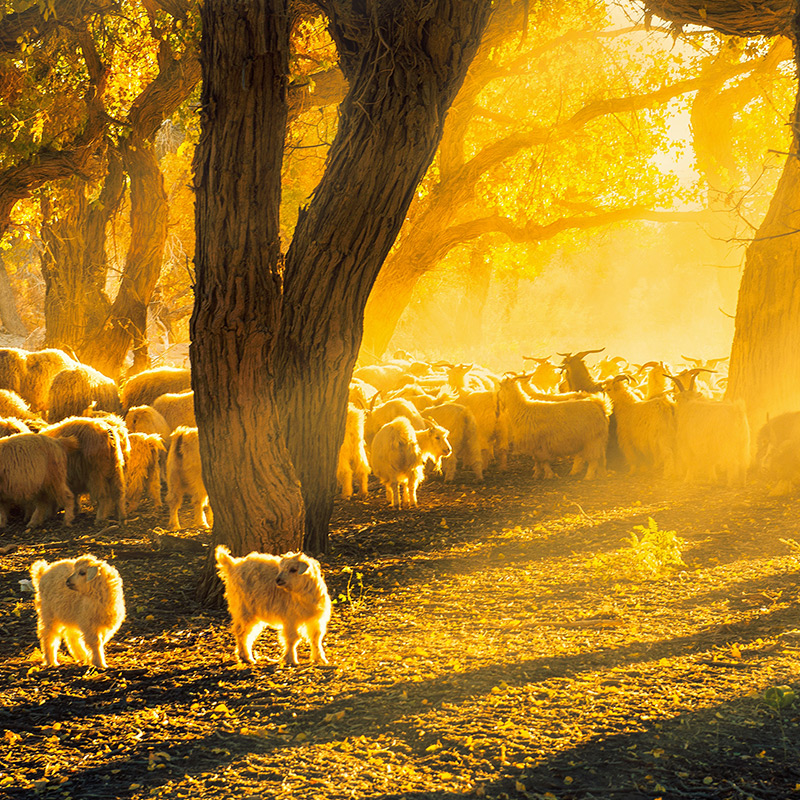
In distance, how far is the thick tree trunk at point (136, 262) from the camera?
1479 cm

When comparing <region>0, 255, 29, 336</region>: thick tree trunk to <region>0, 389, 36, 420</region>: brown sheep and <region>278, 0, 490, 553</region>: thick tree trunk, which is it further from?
<region>278, 0, 490, 553</region>: thick tree trunk

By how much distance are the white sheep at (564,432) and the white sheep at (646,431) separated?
15.9 inches

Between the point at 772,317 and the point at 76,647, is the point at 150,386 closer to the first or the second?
the point at 76,647

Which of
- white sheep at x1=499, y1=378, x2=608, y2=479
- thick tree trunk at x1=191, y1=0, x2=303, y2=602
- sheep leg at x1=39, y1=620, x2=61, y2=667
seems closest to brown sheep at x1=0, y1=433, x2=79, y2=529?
thick tree trunk at x1=191, y1=0, x2=303, y2=602

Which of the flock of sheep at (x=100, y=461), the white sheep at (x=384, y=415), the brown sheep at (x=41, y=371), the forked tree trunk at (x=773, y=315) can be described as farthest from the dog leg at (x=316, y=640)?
the brown sheep at (x=41, y=371)

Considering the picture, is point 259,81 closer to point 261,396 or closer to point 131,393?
point 261,396

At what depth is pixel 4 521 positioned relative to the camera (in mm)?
9516

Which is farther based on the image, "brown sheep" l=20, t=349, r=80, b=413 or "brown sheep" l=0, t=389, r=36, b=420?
"brown sheep" l=20, t=349, r=80, b=413

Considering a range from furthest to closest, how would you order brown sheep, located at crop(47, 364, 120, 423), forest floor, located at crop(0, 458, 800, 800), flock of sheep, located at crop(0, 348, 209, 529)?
brown sheep, located at crop(47, 364, 120, 423), flock of sheep, located at crop(0, 348, 209, 529), forest floor, located at crop(0, 458, 800, 800)

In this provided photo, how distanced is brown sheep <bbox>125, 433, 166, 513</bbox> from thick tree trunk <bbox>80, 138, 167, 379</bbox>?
5.46 metres

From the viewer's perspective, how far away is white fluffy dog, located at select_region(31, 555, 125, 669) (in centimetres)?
549

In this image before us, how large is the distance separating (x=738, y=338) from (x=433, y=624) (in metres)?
7.69

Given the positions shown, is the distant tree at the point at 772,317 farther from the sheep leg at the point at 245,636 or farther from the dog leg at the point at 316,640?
the sheep leg at the point at 245,636

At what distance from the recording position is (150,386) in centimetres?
1388
